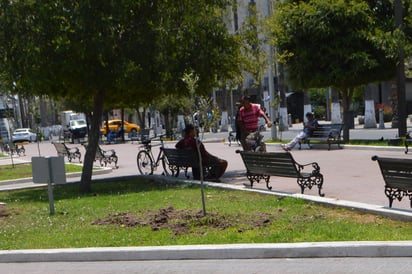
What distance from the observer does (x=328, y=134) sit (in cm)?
2331

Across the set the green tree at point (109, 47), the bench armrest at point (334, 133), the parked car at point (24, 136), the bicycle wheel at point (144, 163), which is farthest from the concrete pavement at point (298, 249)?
the parked car at point (24, 136)

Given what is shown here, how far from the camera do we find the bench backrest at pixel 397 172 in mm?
8625

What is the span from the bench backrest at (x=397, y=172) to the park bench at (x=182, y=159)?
6207mm

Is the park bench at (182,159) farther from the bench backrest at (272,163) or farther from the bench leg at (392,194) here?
the bench leg at (392,194)

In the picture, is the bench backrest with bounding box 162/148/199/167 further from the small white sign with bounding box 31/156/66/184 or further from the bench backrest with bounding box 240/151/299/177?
the small white sign with bounding box 31/156/66/184

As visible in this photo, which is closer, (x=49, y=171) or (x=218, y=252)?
(x=218, y=252)

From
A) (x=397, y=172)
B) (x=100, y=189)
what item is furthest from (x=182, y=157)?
(x=397, y=172)

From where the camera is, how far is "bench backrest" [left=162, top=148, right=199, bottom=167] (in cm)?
1474

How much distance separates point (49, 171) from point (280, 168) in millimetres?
4049

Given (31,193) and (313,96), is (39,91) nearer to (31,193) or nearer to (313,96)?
(31,193)

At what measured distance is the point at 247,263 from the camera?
7.29 meters

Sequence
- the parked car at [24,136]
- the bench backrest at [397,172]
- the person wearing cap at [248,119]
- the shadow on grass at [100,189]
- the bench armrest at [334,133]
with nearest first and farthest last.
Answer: the bench backrest at [397,172]
the shadow on grass at [100,189]
the person wearing cap at [248,119]
the bench armrest at [334,133]
the parked car at [24,136]

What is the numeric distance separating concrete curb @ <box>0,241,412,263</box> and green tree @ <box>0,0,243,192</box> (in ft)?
20.2

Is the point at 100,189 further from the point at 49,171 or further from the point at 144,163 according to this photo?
the point at 49,171
